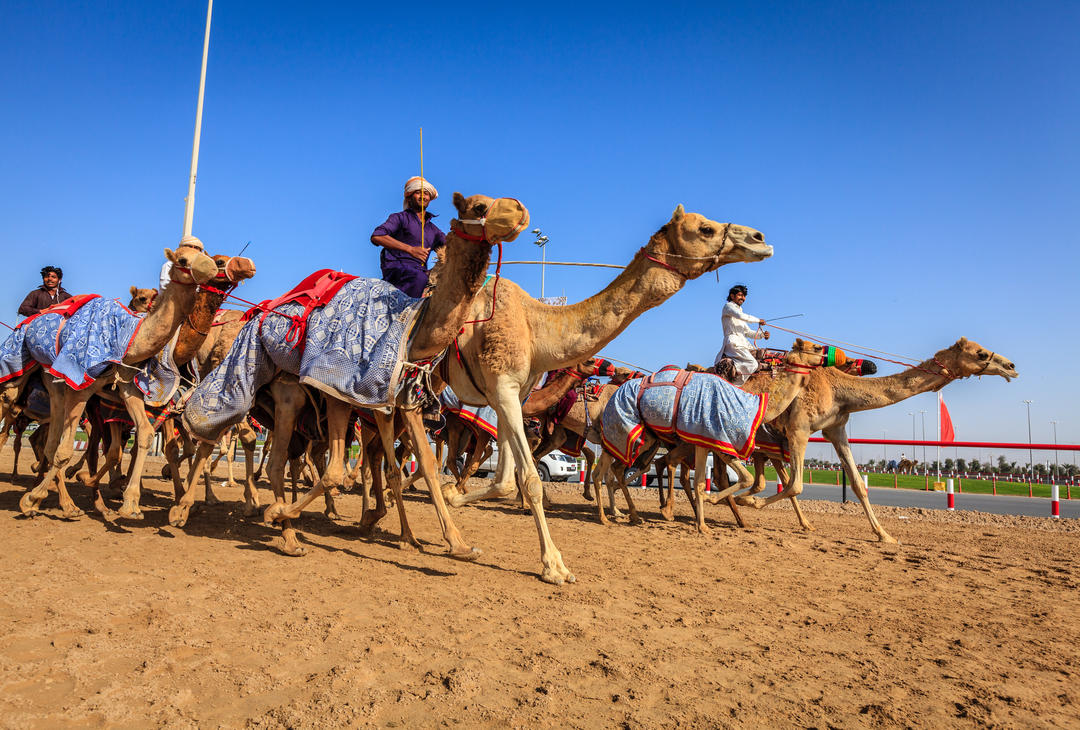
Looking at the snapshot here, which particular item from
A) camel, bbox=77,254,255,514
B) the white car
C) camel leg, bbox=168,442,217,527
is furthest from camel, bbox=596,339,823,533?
the white car

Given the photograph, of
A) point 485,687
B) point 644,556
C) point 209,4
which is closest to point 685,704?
point 485,687

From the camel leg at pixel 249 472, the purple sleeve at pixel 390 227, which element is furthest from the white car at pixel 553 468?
the purple sleeve at pixel 390 227

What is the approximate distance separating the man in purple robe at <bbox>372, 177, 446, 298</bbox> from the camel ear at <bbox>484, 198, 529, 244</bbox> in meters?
1.68

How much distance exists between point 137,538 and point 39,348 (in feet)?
9.26

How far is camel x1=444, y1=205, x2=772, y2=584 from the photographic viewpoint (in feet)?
20.0

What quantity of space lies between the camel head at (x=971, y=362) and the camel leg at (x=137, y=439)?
35.6 feet

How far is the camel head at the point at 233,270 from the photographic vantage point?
6500mm

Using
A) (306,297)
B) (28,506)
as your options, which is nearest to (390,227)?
(306,297)

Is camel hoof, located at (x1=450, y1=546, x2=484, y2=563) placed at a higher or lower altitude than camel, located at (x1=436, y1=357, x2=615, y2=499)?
lower

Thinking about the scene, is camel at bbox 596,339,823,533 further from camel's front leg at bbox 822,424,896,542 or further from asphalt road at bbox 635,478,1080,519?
asphalt road at bbox 635,478,1080,519

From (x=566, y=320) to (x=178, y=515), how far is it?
4418mm

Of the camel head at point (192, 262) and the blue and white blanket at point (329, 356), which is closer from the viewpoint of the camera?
the blue and white blanket at point (329, 356)

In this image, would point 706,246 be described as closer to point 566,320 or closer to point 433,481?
point 566,320

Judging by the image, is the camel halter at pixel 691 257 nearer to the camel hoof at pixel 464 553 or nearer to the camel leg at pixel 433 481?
the camel leg at pixel 433 481
